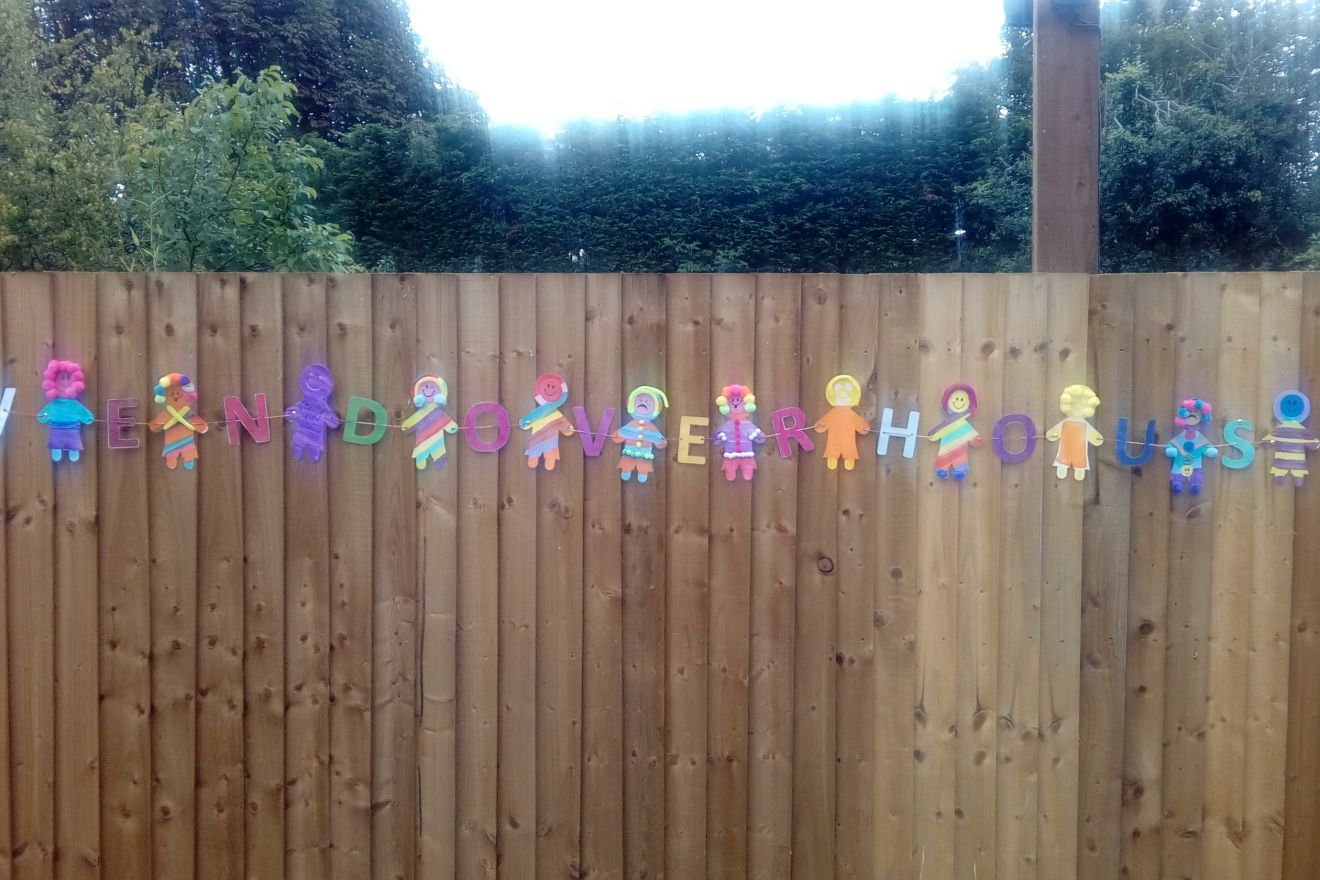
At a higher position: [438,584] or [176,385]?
[176,385]

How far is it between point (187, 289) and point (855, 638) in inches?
81.6

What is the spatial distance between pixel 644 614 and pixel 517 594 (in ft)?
1.17

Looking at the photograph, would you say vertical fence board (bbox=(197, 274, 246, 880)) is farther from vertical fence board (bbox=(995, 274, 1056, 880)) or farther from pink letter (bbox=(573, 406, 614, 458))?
vertical fence board (bbox=(995, 274, 1056, 880))

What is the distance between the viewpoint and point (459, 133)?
32.4ft

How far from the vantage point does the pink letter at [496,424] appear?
2416 millimetres

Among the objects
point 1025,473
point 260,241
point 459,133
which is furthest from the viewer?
point 459,133

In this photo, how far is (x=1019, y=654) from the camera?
240 cm

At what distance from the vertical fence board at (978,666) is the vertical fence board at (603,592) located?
3.07ft

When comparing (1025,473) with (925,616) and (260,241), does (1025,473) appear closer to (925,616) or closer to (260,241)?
(925,616)

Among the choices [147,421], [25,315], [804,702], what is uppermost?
[25,315]

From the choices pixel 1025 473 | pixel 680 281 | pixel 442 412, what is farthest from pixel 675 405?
pixel 1025 473

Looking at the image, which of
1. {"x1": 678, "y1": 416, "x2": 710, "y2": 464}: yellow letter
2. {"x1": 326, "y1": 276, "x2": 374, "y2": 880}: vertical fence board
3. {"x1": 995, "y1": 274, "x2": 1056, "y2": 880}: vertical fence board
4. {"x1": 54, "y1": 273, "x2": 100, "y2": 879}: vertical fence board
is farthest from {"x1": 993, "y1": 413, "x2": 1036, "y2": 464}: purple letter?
{"x1": 54, "y1": 273, "x2": 100, "y2": 879}: vertical fence board

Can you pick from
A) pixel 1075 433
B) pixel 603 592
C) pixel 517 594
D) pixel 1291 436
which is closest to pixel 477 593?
pixel 517 594

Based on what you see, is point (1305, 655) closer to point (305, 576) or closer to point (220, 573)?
point (305, 576)
